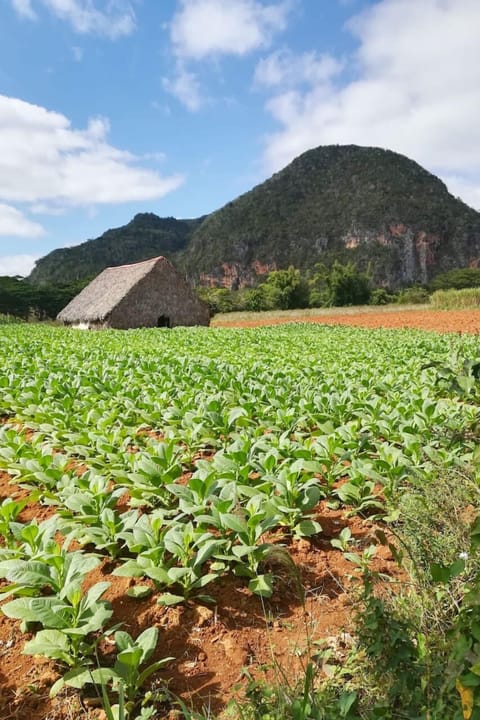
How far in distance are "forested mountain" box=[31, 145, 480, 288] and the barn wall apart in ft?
192

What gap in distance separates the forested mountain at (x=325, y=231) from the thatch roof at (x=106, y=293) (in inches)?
2093

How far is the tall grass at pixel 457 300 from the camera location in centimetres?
3098

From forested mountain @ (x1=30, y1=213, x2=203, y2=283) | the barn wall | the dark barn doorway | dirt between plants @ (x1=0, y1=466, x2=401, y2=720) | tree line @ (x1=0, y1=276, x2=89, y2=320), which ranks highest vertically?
forested mountain @ (x1=30, y1=213, x2=203, y2=283)

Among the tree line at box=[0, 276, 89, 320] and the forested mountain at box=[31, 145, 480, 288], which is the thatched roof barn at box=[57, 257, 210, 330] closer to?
the tree line at box=[0, 276, 89, 320]

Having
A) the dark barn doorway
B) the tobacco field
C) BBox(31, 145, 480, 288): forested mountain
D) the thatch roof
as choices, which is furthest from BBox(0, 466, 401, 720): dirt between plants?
BBox(31, 145, 480, 288): forested mountain

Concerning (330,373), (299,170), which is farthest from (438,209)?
(330,373)

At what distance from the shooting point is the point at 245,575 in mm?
2518

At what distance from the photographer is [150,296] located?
28531 mm

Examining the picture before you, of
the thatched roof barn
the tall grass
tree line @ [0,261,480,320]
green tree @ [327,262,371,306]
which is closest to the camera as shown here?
the thatched roof barn

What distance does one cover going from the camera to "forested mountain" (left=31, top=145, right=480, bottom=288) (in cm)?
8788

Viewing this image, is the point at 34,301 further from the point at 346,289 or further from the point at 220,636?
the point at 220,636

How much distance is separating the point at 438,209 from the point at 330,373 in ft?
314

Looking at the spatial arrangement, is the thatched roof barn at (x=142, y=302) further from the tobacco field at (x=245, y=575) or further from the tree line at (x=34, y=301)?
the tobacco field at (x=245, y=575)

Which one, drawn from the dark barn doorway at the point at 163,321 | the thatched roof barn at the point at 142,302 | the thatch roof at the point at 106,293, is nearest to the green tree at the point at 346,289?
the thatched roof barn at the point at 142,302
